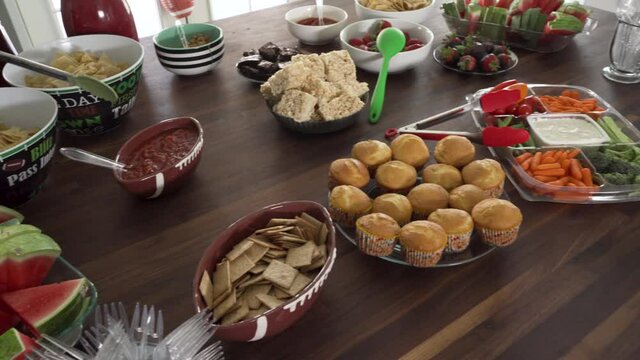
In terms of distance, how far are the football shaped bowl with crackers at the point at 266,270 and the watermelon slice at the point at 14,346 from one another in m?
0.19

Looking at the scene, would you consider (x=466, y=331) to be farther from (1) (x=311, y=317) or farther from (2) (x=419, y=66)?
(2) (x=419, y=66)

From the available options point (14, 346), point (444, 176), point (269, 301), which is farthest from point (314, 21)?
point (14, 346)

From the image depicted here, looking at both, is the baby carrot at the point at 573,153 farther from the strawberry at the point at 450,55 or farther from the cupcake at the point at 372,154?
the strawberry at the point at 450,55

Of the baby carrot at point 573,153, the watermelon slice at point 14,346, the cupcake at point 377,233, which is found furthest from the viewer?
the baby carrot at point 573,153

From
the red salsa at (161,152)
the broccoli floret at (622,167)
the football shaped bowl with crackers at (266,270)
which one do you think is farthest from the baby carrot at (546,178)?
the red salsa at (161,152)

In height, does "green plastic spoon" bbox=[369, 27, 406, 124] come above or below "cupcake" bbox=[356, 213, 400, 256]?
above

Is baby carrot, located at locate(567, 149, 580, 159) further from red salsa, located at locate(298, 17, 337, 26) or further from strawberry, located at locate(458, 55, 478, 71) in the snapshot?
red salsa, located at locate(298, 17, 337, 26)

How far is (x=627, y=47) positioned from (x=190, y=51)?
3.78 ft

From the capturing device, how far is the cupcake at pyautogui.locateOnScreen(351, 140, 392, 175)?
2.94ft

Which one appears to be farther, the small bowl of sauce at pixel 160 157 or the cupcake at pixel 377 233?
the small bowl of sauce at pixel 160 157

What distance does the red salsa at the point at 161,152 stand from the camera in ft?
2.99

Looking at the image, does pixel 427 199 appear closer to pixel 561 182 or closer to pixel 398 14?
pixel 561 182

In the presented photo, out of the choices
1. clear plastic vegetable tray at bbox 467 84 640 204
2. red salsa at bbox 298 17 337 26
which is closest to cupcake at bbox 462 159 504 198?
clear plastic vegetable tray at bbox 467 84 640 204

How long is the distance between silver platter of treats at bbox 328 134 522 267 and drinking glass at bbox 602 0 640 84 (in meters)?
0.67
